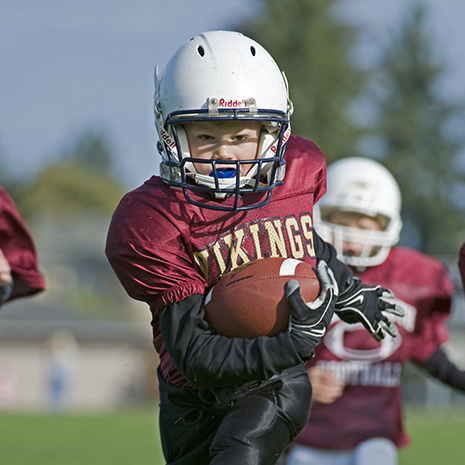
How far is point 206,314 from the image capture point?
336cm

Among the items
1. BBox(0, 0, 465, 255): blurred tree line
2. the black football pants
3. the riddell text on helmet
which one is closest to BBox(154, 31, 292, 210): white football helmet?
the riddell text on helmet

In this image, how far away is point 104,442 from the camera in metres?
13.5

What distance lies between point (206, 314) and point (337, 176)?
2.66 metres

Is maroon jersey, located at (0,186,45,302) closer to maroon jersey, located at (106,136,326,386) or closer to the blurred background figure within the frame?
maroon jersey, located at (106,136,326,386)

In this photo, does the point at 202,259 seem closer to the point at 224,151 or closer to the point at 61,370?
the point at 224,151

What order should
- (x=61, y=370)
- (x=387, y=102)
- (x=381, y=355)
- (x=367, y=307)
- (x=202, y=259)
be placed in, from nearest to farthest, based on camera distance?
1. (x=202, y=259)
2. (x=367, y=307)
3. (x=381, y=355)
4. (x=61, y=370)
5. (x=387, y=102)

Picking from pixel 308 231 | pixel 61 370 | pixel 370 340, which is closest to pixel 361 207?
pixel 370 340

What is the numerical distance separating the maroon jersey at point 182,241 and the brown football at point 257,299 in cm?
13

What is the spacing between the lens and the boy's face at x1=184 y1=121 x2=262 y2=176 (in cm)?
349

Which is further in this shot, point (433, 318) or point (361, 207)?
point (433, 318)

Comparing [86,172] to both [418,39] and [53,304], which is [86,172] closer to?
[53,304]

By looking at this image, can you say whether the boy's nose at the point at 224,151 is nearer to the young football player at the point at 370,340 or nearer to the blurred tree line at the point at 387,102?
the young football player at the point at 370,340

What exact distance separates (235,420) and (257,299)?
41 centimetres

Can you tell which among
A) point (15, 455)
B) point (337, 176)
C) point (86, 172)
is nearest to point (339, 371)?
point (337, 176)
